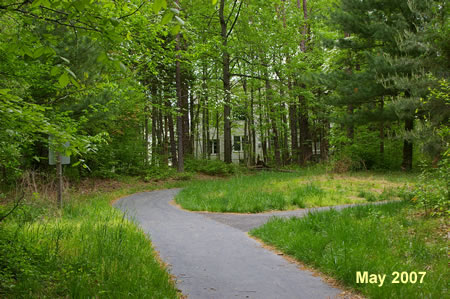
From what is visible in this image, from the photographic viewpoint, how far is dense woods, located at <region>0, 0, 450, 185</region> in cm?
399

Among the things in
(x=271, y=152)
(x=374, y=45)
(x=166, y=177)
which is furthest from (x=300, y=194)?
(x=271, y=152)

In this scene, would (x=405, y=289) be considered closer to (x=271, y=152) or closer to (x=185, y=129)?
(x=185, y=129)

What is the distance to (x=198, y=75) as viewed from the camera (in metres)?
29.8

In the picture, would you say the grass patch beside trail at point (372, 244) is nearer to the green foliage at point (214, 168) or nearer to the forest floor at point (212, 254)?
the forest floor at point (212, 254)

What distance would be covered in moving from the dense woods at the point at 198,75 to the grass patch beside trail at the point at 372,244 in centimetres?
196

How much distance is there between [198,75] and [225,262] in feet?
84.8

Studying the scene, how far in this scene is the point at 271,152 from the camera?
4012 cm

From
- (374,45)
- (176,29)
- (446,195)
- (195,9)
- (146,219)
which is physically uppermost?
(195,9)

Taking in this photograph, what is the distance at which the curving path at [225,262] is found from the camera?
165 inches

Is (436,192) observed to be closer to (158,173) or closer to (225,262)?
(225,262)

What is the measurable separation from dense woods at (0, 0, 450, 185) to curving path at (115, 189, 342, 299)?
7.25 ft

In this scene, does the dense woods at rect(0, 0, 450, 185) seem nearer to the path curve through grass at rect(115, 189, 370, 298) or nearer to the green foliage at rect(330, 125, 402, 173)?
the green foliage at rect(330, 125, 402, 173)

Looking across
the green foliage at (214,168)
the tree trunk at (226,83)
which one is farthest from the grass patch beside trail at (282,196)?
the tree trunk at (226,83)

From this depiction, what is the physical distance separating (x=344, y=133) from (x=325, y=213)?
57.4 feet
